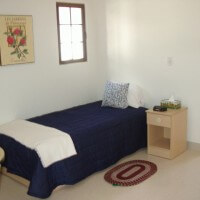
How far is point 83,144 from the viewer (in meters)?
3.26

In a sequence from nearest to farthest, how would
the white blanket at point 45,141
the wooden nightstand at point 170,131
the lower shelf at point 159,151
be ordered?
the white blanket at point 45,141
the wooden nightstand at point 170,131
the lower shelf at point 159,151

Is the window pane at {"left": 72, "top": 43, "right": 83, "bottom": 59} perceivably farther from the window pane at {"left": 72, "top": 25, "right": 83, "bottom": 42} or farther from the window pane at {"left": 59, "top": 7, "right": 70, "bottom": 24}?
the window pane at {"left": 59, "top": 7, "right": 70, "bottom": 24}

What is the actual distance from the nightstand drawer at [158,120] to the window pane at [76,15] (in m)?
1.72

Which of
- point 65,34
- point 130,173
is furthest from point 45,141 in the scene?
point 65,34

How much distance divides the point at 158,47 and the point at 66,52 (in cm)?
127

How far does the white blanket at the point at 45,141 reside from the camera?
2.93 m

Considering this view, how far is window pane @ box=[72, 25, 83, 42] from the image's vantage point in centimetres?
440

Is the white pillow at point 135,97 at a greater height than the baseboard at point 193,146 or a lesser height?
greater

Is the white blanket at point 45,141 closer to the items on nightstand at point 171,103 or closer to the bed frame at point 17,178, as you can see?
the bed frame at point 17,178

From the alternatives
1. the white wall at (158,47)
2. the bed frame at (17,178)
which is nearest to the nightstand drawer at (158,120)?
the white wall at (158,47)

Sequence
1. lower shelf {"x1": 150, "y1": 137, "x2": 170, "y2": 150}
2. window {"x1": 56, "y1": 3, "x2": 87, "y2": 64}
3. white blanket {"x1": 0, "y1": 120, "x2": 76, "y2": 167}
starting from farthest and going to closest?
window {"x1": 56, "y1": 3, "x2": 87, "y2": 64} → lower shelf {"x1": 150, "y1": 137, "x2": 170, "y2": 150} → white blanket {"x1": 0, "y1": 120, "x2": 76, "y2": 167}

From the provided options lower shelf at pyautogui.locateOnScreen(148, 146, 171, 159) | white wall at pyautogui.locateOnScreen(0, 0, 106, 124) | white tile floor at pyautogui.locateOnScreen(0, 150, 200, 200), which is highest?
white wall at pyautogui.locateOnScreen(0, 0, 106, 124)

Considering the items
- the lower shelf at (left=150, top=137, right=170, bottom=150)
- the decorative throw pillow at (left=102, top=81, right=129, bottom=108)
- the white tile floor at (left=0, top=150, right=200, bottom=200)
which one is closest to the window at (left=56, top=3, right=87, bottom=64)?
the decorative throw pillow at (left=102, top=81, right=129, bottom=108)

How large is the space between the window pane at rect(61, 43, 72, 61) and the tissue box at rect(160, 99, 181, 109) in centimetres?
146
